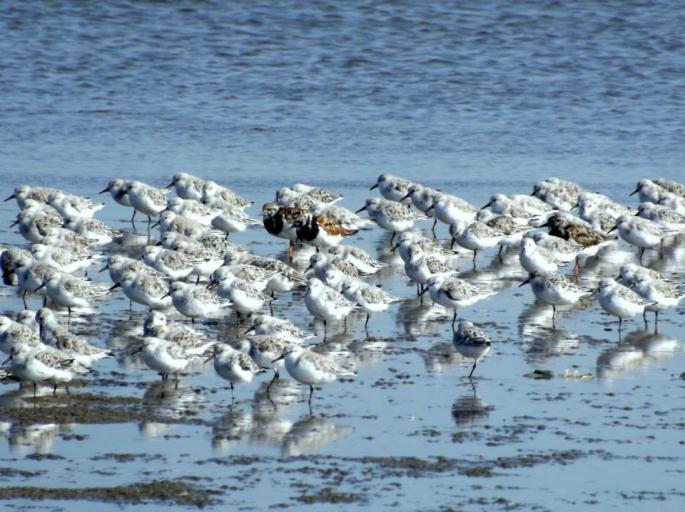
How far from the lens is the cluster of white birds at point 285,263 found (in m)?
15.3

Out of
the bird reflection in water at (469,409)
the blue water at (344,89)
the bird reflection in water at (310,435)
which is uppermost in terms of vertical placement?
the bird reflection in water at (310,435)

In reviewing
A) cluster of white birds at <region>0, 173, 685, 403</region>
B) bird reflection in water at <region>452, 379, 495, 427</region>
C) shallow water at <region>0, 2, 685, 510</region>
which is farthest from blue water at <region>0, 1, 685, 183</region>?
bird reflection in water at <region>452, 379, 495, 427</region>

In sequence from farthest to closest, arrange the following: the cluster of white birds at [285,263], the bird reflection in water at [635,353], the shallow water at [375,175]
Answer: the bird reflection in water at [635,353], the cluster of white birds at [285,263], the shallow water at [375,175]

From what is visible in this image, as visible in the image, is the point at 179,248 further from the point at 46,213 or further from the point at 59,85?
the point at 59,85

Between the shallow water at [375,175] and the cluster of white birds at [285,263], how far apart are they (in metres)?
0.36

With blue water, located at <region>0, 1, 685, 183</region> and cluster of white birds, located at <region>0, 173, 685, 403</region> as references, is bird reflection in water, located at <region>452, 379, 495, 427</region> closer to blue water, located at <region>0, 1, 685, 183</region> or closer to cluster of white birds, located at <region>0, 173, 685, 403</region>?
cluster of white birds, located at <region>0, 173, 685, 403</region>

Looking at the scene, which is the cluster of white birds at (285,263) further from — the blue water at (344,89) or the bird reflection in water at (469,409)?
the blue water at (344,89)

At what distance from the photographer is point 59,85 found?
120 feet

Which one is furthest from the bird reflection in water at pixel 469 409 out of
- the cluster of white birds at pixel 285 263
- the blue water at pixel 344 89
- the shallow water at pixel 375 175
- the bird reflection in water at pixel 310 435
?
the blue water at pixel 344 89

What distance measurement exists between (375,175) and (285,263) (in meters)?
7.25

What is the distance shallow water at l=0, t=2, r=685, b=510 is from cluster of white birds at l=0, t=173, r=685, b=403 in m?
0.36

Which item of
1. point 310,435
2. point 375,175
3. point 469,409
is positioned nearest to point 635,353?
point 469,409

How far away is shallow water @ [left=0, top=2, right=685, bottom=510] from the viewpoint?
1244 centimetres

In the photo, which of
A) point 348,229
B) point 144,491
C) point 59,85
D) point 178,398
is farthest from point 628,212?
point 59,85
